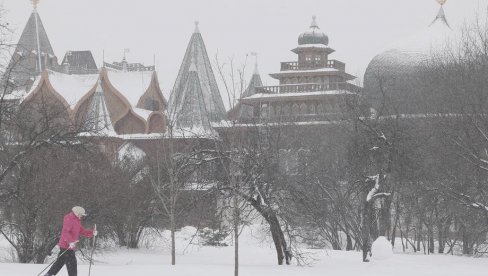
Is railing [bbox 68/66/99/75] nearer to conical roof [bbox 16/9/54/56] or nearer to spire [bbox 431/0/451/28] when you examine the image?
conical roof [bbox 16/9/54/56]

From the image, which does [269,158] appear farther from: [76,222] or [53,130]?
[76,222]

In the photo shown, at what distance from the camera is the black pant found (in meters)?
16.8

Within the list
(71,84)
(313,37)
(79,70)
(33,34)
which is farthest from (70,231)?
(33,34)

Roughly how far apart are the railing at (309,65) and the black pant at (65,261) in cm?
5922

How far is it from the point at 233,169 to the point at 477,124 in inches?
389

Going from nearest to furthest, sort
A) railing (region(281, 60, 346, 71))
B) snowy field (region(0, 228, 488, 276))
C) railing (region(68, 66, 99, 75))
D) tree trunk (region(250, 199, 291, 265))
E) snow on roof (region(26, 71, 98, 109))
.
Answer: snowy field (region(0, 228, 488, 276)) < tree trunk (region(250, 199, 291, 265)) < railing (region(281, 60, 346, 71)) < snow on roof (region(26, 71, 98, 109)) < railing (region(68, 66, 99, 75))

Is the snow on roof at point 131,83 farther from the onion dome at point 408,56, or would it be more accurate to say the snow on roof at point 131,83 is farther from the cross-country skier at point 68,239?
the cross-country skier at point 68,239

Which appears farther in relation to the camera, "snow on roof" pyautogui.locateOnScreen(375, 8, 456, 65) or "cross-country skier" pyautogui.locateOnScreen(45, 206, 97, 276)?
"snow on roof" pyautogui.locateOnScreen(375, 8, 456, 65)

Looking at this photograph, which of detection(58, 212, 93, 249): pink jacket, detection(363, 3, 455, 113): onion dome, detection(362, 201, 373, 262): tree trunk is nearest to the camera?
detection(58, 212, 93, 249): pink jacket

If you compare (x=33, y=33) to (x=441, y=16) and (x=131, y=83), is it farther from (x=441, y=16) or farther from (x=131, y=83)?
(x=441, y=16)

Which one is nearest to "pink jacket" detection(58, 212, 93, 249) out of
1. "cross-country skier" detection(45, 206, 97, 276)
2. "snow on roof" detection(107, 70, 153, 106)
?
"cross-country skier" detection(45, 206, 97, 276)

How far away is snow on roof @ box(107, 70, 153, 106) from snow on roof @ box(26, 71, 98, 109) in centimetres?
197

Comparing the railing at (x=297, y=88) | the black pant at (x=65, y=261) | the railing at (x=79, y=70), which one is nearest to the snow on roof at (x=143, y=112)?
the railing at (x=297, y=88)

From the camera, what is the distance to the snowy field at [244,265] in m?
20.4
